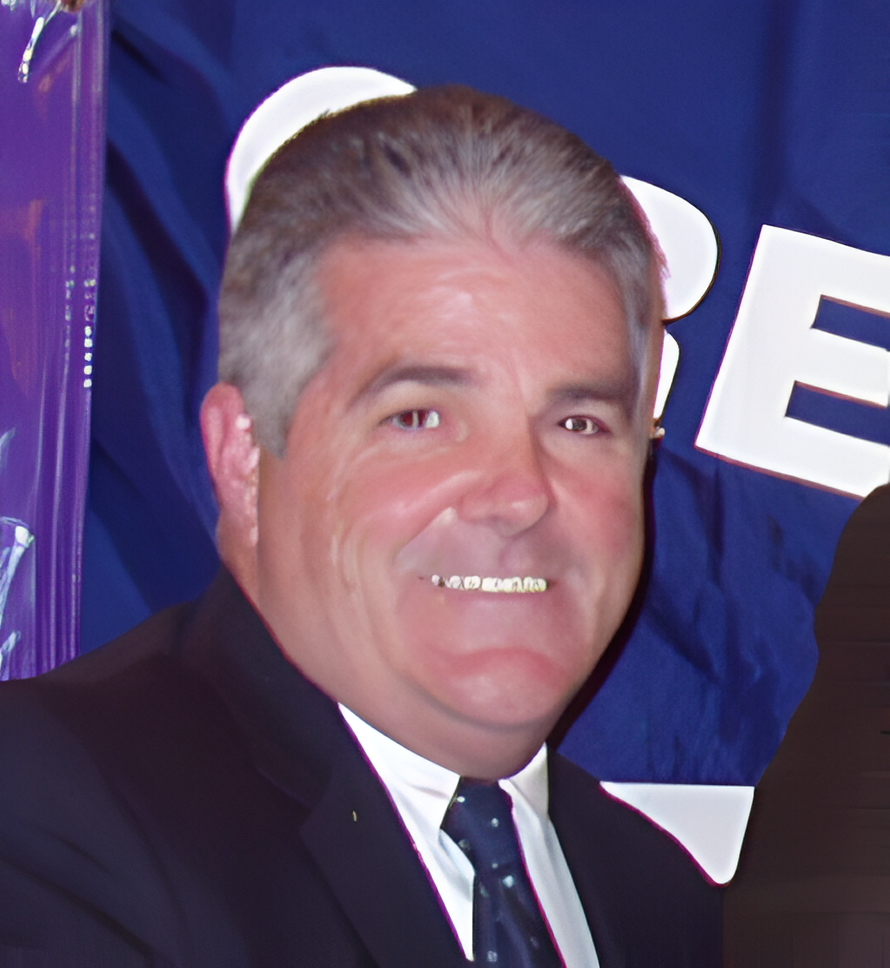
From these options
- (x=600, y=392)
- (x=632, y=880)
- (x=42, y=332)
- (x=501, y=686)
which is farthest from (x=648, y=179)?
(x=632, y=880)

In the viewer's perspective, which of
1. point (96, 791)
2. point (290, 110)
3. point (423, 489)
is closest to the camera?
point (96, 791)

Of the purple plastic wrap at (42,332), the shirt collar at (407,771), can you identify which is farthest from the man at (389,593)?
the purple plastic wrap at (42,332)

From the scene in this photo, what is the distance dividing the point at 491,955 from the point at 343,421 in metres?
0.76

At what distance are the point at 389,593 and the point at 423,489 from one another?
152 mm

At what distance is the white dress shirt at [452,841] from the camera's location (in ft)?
5.09

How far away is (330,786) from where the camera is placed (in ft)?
4.96

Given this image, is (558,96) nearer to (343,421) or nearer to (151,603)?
(343,421)

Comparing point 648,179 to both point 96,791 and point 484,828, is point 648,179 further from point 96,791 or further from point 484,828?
point 96,791

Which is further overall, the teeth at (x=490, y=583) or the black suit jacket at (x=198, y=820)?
the teeth at (x=490, y=583)

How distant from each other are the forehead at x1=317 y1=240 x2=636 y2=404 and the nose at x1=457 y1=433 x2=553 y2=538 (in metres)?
0.10

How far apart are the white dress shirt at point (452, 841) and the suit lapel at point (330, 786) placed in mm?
21

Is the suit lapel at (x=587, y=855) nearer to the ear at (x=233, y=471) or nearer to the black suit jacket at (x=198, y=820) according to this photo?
the black suit jacket at (x=198, y=820)

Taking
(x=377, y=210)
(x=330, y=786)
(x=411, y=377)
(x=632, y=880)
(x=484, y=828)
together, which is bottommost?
(x=632, y=880)

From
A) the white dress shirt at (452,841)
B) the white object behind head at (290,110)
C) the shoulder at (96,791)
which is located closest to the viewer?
the shoulder at (96,791)
